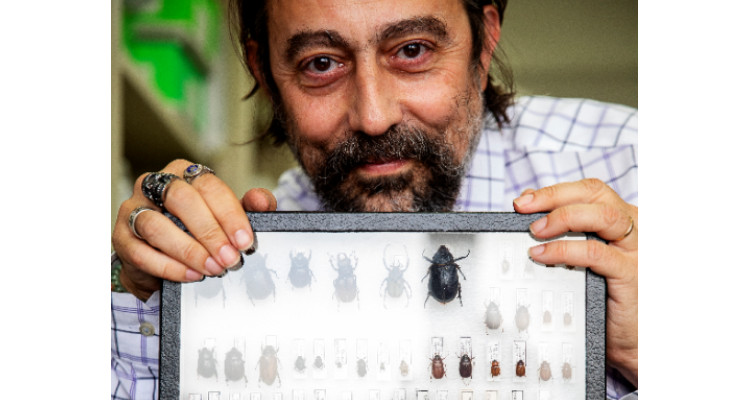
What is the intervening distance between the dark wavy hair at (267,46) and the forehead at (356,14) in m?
0.07

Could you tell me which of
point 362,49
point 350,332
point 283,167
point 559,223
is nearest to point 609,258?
point 559,223

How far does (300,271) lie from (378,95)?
28 centimetres

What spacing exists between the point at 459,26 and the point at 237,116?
469mm

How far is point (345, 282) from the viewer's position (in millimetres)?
650

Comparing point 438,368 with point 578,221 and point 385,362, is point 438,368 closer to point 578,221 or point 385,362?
point 385,362

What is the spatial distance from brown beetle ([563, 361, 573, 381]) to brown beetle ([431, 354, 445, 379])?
142mm

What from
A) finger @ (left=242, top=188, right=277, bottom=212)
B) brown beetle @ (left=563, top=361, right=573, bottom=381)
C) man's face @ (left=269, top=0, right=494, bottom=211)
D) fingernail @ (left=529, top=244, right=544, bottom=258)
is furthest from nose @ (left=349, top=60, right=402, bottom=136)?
brown beetle @ (left=563, top=361, right=573, bottom=381)

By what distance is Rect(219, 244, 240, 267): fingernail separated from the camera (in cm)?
62

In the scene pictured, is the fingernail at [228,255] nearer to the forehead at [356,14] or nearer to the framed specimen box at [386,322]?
the framed specimen box at [386,322]

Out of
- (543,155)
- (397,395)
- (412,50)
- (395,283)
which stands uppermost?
(412,50)

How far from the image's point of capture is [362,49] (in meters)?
0.77

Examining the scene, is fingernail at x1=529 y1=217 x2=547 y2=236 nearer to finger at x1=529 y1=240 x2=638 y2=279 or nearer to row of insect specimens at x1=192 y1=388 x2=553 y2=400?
finger at x1=529 y1=240 x2=638 y2=279

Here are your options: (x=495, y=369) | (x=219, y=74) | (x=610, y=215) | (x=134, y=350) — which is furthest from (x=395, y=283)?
(x=219, y=74)

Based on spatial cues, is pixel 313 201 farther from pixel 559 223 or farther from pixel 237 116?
pixel 559 223
